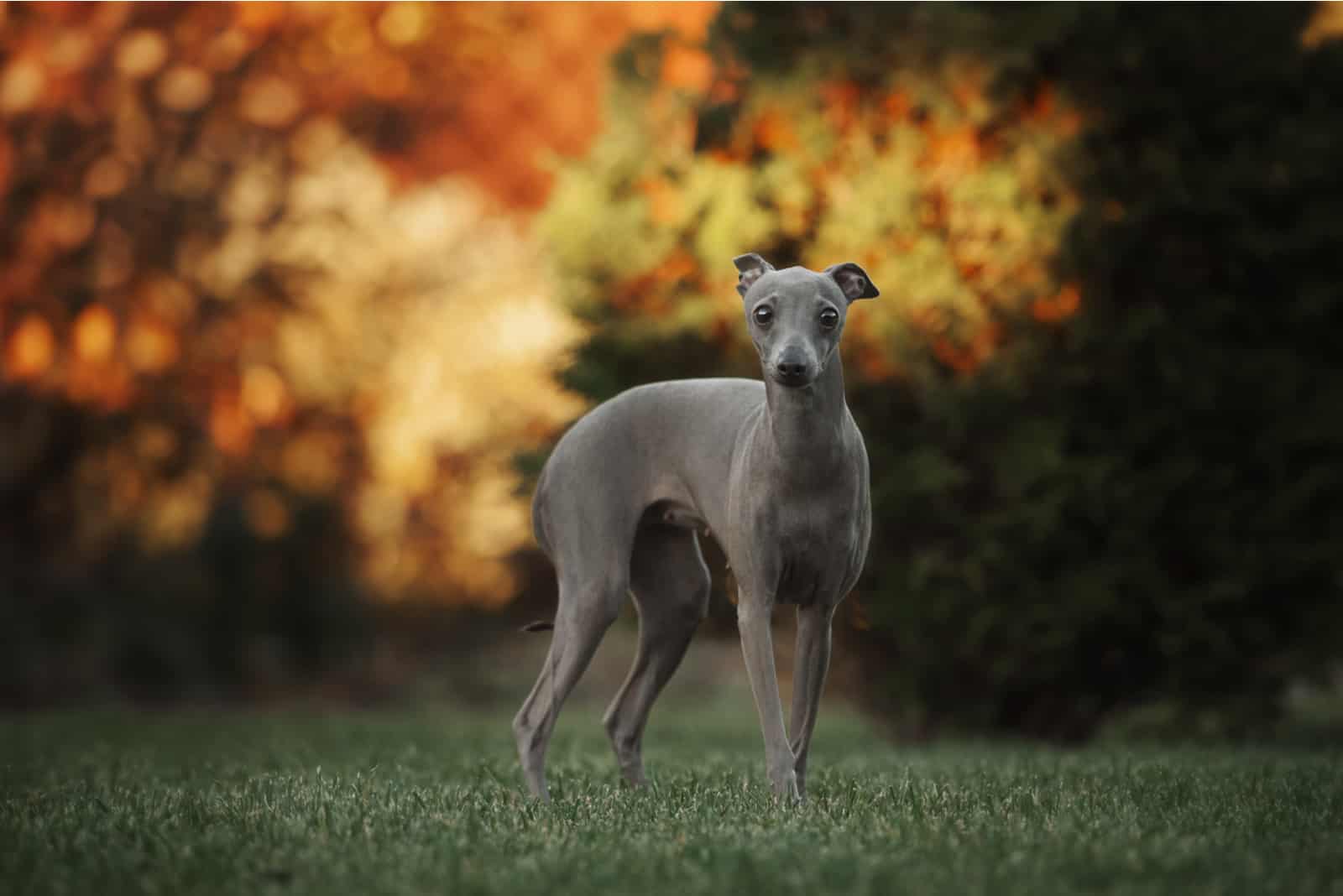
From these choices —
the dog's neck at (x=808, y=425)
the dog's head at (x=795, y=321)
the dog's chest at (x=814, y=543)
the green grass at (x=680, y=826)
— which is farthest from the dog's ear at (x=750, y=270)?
the green grass at (x=680, y=826)

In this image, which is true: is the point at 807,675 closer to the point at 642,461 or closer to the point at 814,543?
the point at 814,543

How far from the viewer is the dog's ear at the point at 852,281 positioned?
586 centimetres

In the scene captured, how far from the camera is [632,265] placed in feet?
36.5

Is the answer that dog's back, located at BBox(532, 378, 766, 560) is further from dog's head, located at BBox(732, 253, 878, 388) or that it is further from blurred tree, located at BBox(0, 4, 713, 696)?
blurred tree, located at BBox(0, 4, 713, 696)

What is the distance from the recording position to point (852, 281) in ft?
19.5

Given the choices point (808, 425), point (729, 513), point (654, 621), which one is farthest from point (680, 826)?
point (654, 621)

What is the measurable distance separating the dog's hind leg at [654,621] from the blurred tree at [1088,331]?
3.43 meters

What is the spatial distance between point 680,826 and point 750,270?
2.18 m

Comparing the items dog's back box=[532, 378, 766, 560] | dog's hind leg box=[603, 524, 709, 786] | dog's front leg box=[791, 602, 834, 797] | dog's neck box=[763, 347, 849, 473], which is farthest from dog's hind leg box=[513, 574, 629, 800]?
dog's neck box=[763, 347, 849, 473]

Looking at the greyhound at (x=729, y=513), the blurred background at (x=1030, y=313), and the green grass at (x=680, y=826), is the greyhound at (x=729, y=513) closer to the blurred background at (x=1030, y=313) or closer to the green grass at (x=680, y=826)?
the green grass at (x=680, y=826)

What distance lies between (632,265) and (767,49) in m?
1.83

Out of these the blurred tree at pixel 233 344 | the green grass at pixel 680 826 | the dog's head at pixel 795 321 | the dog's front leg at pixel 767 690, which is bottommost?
the green grass at pixel 680 826

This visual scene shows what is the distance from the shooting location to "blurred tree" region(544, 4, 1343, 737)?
9875 mm

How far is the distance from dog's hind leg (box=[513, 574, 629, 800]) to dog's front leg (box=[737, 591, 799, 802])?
0.70m
